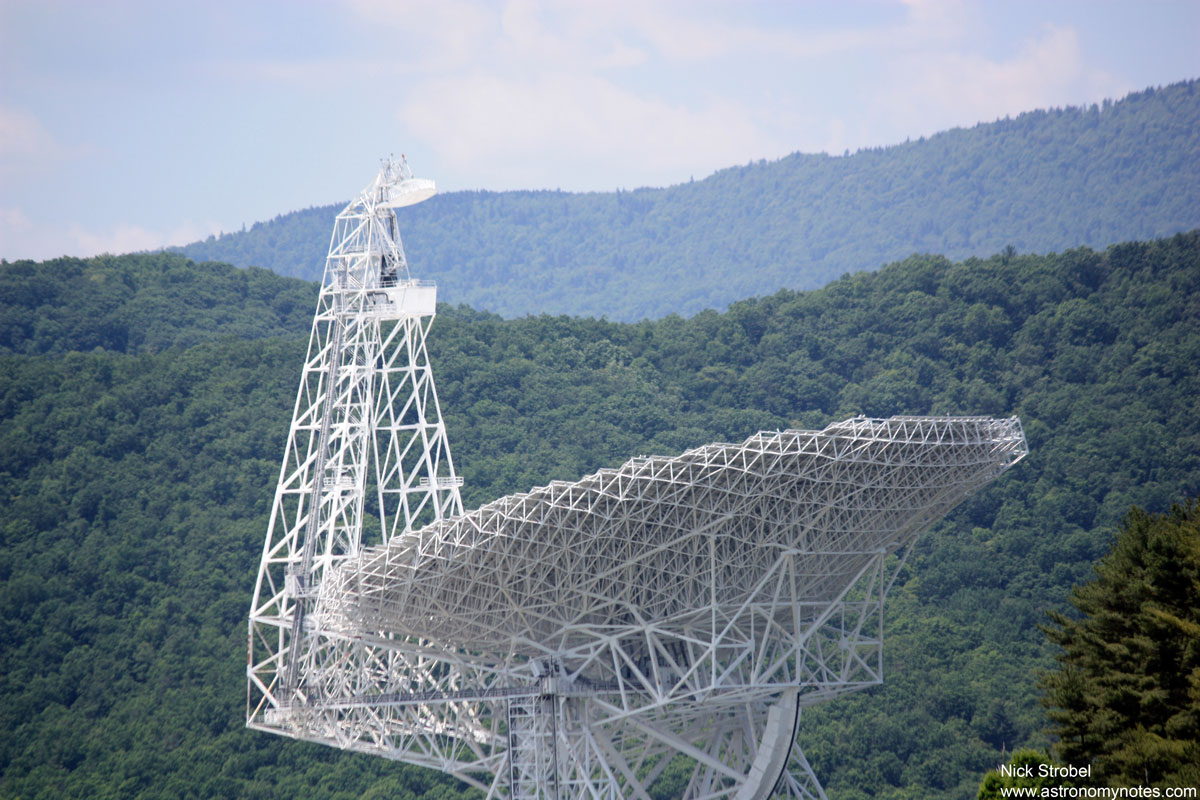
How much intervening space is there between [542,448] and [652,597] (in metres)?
48.0

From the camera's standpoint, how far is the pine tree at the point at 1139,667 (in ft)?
107

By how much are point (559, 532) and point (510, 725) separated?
784 centimetres

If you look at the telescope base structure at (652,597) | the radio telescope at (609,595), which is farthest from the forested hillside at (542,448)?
the telescope base structure at (652,597)

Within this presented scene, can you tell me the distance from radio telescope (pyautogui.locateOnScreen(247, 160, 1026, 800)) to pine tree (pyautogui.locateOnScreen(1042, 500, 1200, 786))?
3.98m

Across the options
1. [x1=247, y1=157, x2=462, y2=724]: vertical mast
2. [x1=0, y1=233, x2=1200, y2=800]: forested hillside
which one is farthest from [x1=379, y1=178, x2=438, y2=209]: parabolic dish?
[x1=0, y1=233, x2=1200, y2=800]: forested hillside

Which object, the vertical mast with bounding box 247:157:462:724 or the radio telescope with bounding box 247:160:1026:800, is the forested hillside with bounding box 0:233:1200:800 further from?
the radio telescope with bounding box 247:160:1026:800

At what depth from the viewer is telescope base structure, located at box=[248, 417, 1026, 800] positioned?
36.9 metres

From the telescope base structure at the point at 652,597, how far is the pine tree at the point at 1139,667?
4.11 m

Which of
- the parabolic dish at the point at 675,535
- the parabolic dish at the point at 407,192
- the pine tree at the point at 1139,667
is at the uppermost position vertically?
the parabolic dish at the point at 407,192

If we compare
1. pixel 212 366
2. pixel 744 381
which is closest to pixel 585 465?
pixel 744 381

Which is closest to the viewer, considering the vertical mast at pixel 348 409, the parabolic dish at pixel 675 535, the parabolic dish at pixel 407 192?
the parabolic dish at pixel 675 535

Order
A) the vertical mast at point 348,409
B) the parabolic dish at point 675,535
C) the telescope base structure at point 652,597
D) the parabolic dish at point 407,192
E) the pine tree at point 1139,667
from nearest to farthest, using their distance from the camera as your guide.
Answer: the pine tree at point 1139,667, the parabolic dish at point 675,535, the telescope base structure at point 652,597, the vertical mast at point 348,409, the parabolic dish at point 407,192

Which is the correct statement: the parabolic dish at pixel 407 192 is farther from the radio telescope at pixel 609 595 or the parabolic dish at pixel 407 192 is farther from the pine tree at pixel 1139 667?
the pine tree at pixel 1139 667

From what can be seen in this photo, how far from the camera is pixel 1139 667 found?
35.5 metres
